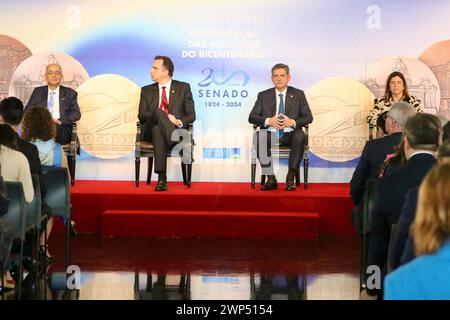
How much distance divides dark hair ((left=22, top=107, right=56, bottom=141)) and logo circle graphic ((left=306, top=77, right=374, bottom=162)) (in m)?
4.07

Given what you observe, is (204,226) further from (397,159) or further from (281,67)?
(397,159)

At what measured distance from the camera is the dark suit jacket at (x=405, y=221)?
130 inches

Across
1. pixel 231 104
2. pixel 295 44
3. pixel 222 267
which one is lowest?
pixel 222 267

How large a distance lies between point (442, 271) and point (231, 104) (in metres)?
7.61

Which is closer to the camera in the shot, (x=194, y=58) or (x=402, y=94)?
(x=402, y=94)

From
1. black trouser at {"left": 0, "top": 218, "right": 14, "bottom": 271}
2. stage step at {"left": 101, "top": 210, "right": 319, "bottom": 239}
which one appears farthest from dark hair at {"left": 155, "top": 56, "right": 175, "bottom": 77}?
black trouser at {"left": 0, "top": 218, "right": 14, "bottom": 271}

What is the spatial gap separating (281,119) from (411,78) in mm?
1683

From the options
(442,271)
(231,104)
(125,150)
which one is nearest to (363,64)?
(231,104)

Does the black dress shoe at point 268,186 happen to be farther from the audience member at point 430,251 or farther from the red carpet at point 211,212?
the audience member at point 430,251

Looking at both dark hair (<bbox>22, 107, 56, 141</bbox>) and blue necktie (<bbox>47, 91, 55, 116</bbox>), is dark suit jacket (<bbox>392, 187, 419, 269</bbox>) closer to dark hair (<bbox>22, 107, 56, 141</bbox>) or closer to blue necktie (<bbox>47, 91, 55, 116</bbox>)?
dark hair (<bbox>22, 107, 56, 141</bbox>)

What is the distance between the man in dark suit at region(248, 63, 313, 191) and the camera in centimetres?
891
